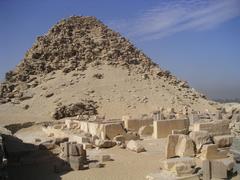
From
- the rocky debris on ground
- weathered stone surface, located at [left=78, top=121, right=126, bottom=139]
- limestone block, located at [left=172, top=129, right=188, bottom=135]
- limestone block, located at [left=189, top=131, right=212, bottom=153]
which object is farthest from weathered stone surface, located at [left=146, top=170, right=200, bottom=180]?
the rocky debris on ground

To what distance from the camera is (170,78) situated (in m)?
41.5

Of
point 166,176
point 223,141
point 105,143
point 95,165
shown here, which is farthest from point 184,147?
point 105,143

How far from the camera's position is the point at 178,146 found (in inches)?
408

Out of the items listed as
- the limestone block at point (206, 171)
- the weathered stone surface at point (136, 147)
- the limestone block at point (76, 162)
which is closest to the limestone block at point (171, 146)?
the weathered stone surface at point (136, 147)

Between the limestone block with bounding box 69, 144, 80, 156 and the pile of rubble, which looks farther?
the limestone block with bounding box 69, 144, 80, 156

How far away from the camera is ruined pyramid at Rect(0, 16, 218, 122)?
1203 inches

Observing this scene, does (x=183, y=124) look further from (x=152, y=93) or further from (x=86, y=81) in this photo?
(x=86, y=81)

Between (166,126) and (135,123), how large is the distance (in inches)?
81.6

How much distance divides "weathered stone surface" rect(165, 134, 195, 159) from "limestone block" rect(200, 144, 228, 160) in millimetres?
321

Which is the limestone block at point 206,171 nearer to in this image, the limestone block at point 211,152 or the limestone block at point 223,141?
the limestone block at point 211,152

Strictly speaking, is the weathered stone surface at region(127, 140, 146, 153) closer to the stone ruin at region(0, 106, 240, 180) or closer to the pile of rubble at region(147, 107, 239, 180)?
the stone ruin at region(0, 106, 240, 180)

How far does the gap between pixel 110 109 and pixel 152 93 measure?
515cm

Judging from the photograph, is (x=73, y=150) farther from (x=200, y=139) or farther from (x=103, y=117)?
(x=103, y=117)

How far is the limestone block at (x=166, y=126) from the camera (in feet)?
47.4
